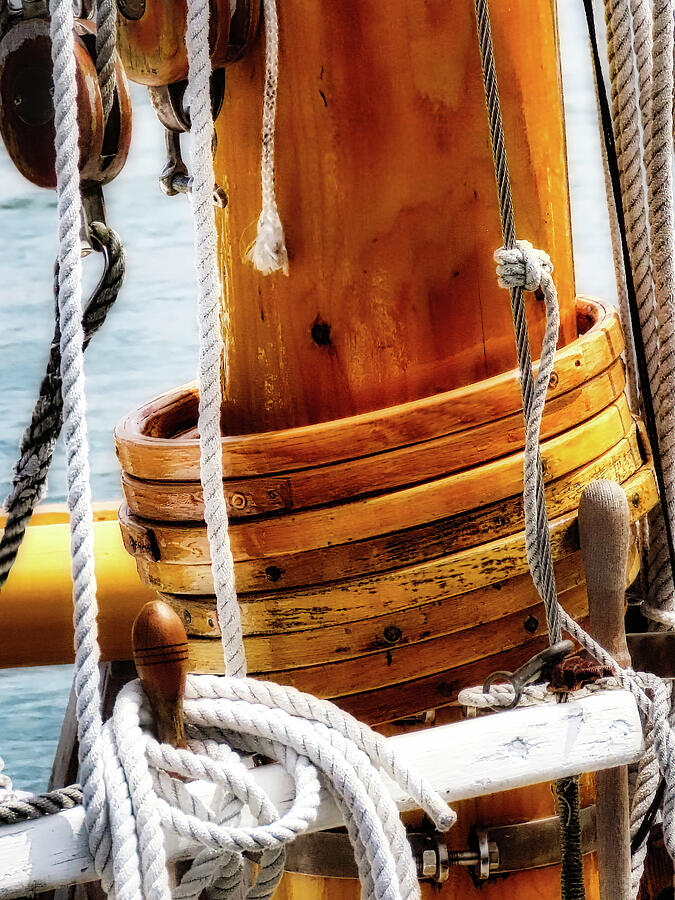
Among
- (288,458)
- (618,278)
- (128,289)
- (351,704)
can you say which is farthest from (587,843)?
(128,289)

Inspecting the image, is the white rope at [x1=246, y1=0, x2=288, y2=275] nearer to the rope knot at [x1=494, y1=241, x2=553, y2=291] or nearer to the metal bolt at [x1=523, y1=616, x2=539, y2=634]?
the rope knot at [x1=494, y1=241, x2=553, y2=291]

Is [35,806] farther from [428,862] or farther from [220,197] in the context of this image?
[220,197]

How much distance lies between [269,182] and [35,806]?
0.56m

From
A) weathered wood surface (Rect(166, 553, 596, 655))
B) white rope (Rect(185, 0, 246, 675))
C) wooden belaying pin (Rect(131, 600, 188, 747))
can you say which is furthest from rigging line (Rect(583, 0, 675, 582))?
wooden belaying pin (Rect(131, 600, 188, 747))

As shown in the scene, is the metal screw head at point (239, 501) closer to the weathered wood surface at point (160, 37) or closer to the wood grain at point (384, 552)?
the wood grain at point (384, 552)

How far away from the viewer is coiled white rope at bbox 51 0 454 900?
0.63 metres

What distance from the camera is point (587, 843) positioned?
1059 millimetres

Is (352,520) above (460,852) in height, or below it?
above

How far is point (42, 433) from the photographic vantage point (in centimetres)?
90

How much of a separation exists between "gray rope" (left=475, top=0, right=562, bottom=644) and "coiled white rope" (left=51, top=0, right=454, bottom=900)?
0.25 m

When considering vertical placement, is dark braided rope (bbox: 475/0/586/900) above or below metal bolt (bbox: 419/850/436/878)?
above

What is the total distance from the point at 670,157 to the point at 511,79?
24 centimetres

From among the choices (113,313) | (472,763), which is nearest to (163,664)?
(472,763)

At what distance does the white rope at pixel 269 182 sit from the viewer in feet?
3.06
